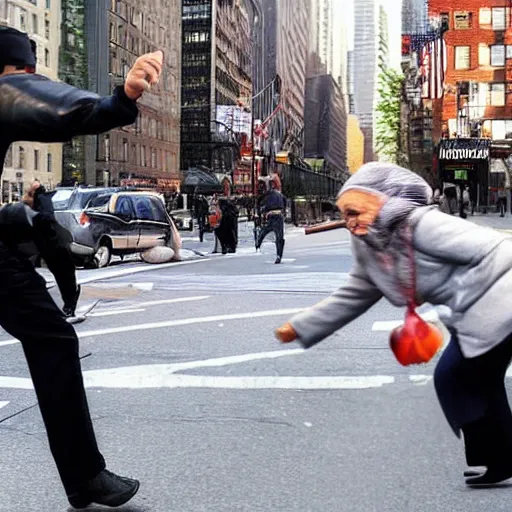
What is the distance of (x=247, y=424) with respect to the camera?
5.97 m

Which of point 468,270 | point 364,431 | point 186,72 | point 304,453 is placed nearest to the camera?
point 468,270

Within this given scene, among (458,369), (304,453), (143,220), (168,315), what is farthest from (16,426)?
(143,220)

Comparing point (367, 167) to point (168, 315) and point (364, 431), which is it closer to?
point (364, 431)

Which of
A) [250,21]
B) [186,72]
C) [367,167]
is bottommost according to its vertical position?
[367,167]

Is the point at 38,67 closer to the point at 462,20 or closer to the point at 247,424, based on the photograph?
the point at 462,20

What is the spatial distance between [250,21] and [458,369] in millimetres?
144279

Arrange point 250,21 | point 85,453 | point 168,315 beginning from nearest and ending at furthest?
1. point 85,453
2. point 168,315
3. point 250,21

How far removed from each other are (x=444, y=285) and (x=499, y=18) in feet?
277

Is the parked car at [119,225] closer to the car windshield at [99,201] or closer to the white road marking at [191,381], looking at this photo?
the car windshield at [99,201]

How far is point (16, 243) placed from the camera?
4.00 m

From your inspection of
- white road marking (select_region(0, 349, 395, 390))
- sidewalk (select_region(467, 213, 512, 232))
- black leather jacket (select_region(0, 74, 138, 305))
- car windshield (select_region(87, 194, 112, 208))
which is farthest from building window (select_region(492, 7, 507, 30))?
black leather jacket (select_region(0, 74, 138, 305))

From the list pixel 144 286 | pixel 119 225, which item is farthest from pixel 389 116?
pixel 144 286

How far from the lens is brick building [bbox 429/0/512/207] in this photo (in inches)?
3061

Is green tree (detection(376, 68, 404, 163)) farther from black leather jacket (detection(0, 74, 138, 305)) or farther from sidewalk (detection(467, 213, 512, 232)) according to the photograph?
black leather jacket (detection(0, 74, 138, 305))
